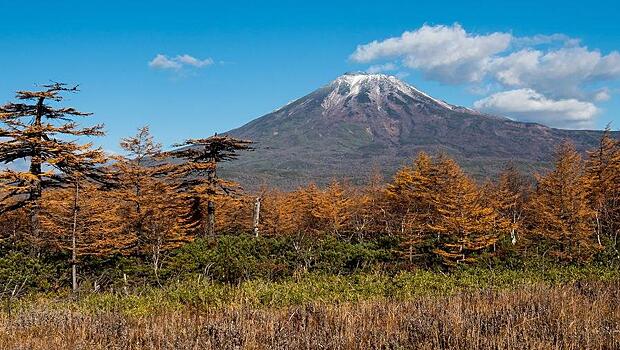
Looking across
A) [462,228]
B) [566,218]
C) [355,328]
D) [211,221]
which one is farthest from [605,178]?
[355,328]

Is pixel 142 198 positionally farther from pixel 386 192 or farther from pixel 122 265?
pixel 386 192

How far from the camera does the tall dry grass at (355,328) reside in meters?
5.87

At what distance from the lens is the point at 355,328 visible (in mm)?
6668

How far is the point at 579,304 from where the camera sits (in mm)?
7965

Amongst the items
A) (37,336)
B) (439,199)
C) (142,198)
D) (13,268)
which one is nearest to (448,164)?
(439,199)

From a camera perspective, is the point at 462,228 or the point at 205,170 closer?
the point at 462,228

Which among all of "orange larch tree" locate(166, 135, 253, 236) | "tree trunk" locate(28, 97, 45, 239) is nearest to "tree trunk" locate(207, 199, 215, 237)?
"orange larch tree" locate(166, 135, 253, 236)

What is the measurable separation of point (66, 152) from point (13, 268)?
27.6 ft

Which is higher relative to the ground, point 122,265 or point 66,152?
point 66,152

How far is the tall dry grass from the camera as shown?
19.2 ft

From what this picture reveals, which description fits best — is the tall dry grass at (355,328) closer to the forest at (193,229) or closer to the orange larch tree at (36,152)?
the forest at (193,229)

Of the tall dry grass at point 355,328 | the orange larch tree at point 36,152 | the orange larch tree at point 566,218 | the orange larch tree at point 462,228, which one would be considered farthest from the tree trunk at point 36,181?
the orange larch tree at point 566,218

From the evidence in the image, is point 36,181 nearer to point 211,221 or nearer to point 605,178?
point 211,221

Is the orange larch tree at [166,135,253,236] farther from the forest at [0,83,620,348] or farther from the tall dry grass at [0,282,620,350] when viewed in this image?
the tall dry grass at [0,282,620,350]
